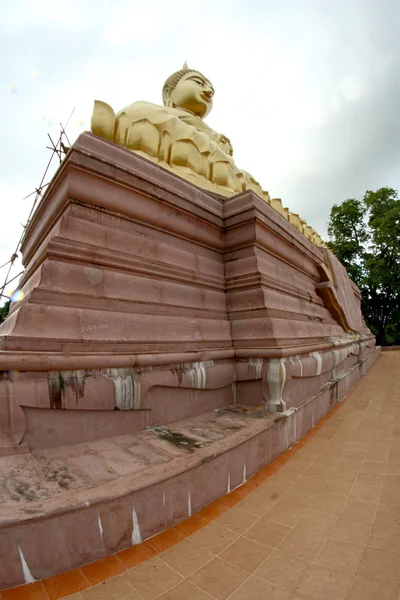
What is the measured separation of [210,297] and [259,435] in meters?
1.72

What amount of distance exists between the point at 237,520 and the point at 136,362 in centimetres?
135

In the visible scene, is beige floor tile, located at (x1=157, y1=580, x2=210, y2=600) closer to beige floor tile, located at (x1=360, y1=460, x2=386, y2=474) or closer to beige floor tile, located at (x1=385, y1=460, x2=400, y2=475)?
beige floor tile, located at (x1=360, y1=460, x2=386, y2=474)

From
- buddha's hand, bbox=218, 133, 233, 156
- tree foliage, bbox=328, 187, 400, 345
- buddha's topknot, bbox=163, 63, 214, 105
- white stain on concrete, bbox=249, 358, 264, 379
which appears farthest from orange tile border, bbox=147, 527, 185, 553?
tree foliage, bbox=328, 187, 400, 345

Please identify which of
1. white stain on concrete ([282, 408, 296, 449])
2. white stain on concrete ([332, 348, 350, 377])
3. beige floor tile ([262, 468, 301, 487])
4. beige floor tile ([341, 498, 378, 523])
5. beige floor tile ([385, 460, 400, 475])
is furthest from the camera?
white stain on concrete ([332, 348, 350, 377])

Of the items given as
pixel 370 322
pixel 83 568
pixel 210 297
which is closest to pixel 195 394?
pixel 210 297

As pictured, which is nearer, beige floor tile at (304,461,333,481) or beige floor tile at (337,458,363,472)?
beige floor tile at (304,461,333,481)

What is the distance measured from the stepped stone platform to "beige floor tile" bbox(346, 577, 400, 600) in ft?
3.12

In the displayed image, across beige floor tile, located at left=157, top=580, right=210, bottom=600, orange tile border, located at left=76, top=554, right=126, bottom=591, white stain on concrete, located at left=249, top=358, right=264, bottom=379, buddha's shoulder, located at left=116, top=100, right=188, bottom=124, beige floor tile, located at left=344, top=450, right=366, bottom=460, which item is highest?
buddha's shoulder, located at left=116, top=100, right=188, bottom=124

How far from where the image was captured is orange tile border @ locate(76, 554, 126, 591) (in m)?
1.49

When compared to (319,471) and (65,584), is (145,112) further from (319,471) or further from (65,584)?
(65,584)

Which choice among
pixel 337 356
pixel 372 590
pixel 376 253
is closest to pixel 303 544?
pixel 372 590

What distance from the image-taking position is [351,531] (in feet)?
6.03

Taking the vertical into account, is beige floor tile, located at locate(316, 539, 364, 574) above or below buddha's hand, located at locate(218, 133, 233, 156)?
below

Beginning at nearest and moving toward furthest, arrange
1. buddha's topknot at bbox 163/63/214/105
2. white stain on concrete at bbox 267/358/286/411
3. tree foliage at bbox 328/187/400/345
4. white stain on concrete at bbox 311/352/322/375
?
white stain on concrete at bbox 267/358/286/411
white stain on concrete at bbox 311/352/322/375
buddha's topknot at bbox 163/63/214/105
tree foliage at bbox 328/187/400/345
